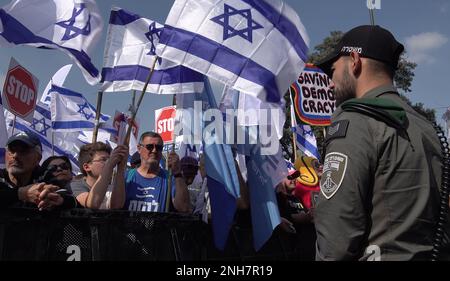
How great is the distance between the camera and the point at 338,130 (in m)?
1.76

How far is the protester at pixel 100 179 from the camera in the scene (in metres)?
3.39

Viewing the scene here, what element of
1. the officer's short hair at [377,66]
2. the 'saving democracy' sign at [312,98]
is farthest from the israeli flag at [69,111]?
the officer's short hair at [377,66]

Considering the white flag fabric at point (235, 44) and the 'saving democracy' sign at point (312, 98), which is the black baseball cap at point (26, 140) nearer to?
the white flag fabric at point (235, 44)

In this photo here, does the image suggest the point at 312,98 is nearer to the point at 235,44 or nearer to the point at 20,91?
the point at 235,44

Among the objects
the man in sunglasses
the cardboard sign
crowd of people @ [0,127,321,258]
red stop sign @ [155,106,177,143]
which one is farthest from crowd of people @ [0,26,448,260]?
red stop sign @ [155,106,177,143]

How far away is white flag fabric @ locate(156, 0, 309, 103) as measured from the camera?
13.7 ft

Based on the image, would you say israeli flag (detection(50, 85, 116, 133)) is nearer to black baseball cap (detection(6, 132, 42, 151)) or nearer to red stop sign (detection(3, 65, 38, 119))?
red stop sign (detection(3, 65, 38, 119))

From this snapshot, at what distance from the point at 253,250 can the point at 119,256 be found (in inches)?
55.6

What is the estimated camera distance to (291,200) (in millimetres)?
4871

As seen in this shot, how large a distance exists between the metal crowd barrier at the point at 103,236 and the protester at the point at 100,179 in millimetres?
491

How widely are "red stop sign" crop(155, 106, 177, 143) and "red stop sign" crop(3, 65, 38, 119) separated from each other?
304 cm

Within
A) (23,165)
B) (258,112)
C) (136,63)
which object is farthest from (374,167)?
(136,63)
